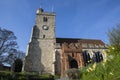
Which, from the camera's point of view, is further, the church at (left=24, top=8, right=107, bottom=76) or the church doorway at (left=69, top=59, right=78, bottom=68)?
the church at (left=24, top=8, right=107, bottom=76)

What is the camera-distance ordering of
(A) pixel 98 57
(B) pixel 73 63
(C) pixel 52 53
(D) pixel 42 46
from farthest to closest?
(D) pixel 42 46
(C) pixel 52 53
(A) pixel 98 57
(B) pixel 73 63

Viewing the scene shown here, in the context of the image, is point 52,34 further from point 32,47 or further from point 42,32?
point 32,47

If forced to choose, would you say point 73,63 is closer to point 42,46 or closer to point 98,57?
point 98,57

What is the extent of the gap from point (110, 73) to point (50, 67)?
111ft

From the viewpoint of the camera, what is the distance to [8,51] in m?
36.9

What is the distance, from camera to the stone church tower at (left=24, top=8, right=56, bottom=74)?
1457 inches

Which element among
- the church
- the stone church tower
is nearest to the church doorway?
the church

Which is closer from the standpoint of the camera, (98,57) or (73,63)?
(73,63)

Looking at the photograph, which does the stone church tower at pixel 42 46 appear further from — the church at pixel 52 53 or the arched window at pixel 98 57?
the arched window at pixel 98 57

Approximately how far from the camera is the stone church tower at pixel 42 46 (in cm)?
3700

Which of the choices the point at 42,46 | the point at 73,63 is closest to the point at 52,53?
the point at 42,46

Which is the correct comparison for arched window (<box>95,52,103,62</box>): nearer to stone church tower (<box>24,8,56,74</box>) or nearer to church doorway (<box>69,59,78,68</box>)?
church doorway (<box>69,59,78,68</box>)

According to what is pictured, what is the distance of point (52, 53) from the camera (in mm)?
38719

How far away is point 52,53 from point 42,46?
309 cm
